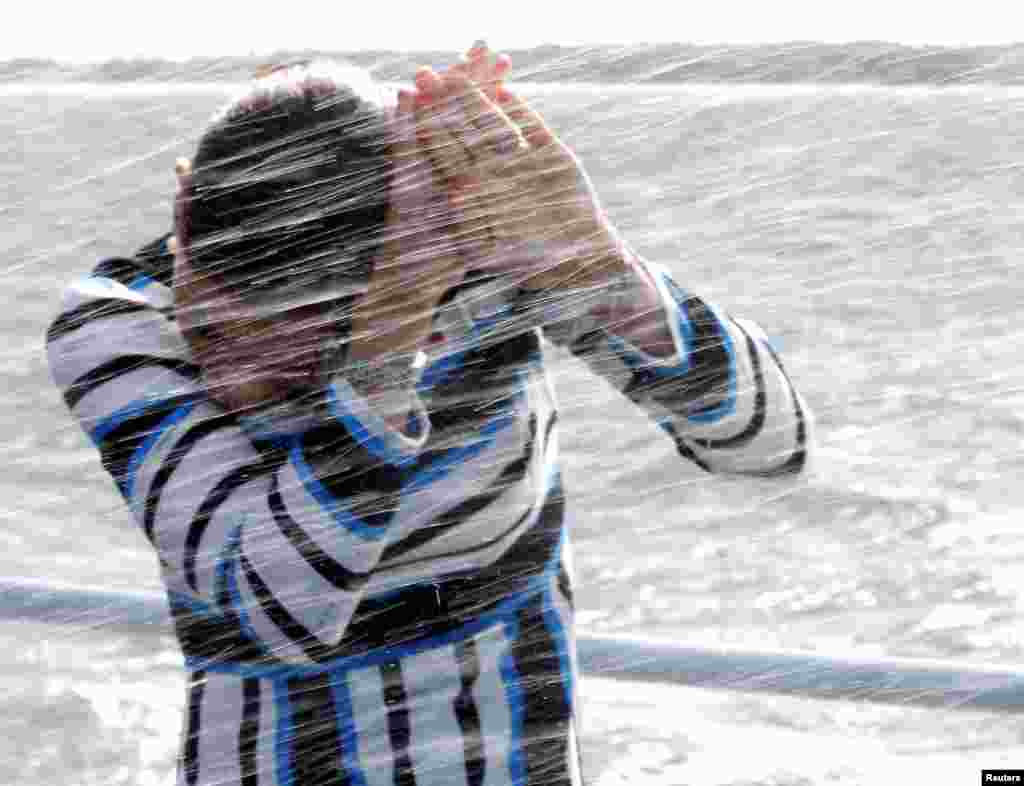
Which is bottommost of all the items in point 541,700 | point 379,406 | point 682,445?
point 541,700

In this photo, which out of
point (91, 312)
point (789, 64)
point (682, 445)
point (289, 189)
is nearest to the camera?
point (289, 189)

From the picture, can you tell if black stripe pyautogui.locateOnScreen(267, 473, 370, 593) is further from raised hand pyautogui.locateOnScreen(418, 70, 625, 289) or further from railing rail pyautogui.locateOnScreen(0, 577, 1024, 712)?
railing rail pyautogui.locateOnScreen(0, 577, 1024, 712)

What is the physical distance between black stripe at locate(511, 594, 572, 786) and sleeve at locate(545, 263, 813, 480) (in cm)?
12

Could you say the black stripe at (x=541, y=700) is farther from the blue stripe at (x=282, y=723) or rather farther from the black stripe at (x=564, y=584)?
the blue stripe at (x=282, y=723)

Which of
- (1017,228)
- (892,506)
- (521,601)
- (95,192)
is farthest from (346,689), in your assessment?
(95,192)

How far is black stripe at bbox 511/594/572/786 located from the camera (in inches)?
30.7

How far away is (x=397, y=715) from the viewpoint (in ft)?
2.48

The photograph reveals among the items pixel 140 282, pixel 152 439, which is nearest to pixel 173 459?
pixel 152 439

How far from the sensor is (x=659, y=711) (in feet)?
6.14

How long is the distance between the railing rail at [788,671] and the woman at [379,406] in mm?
221

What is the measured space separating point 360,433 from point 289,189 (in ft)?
0.35

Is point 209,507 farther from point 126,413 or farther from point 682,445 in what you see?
point 682,445

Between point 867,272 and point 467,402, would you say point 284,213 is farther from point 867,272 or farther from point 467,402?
point 867,272

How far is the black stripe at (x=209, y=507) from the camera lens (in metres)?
0.65
